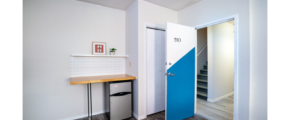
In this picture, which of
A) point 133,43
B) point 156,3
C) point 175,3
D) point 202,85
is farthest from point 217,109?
point 156,3

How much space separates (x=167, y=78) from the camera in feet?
7.65

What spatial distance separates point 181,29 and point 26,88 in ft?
10.1

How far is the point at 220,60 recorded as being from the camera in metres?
3.79

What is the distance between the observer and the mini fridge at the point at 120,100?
2400 mm

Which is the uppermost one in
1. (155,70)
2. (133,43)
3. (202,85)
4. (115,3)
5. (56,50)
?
(115,3)

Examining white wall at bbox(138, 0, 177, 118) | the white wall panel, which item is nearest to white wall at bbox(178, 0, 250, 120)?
white wall at bbox(138, 0, 177, 118)

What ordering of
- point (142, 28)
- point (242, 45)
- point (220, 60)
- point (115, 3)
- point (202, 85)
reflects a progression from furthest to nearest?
point (202, 85) < point (220, 60) < point (115, 3) < point (142, 28) < point (242, 45)

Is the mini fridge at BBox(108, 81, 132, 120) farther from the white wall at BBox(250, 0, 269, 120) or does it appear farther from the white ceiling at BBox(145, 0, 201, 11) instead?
the white wall at BBox(250, 0, 269, 120)

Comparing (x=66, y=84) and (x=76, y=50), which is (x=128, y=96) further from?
(x=76, y=50)

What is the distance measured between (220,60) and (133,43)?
2.77 metres

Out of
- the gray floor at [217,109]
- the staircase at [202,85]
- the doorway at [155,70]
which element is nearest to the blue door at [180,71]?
the gray floor at [217,109]

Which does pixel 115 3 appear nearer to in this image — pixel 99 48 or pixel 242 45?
pixel 99 48
